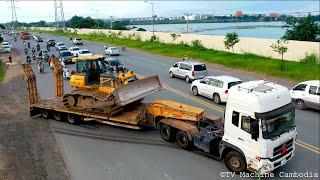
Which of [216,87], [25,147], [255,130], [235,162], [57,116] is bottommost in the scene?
[25,147]

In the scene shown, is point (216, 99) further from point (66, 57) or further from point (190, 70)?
point (66, 57)

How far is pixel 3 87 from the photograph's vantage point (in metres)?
31.9

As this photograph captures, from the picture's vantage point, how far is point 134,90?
18.4 meters

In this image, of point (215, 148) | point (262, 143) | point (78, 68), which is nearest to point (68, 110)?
point (78, 68)

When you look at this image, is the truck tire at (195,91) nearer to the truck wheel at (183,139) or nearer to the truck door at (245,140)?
the truck wheel at (183,139)

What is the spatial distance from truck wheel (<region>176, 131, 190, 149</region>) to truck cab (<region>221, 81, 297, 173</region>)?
94.8 inches

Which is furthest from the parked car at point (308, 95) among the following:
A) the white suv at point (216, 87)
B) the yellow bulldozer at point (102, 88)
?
the yellow bulldozer at point (102, 88)

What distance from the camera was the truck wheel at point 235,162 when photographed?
12.8 meters

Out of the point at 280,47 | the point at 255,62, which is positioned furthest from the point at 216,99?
the point at 280,47

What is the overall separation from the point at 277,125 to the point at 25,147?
1055 centimetres

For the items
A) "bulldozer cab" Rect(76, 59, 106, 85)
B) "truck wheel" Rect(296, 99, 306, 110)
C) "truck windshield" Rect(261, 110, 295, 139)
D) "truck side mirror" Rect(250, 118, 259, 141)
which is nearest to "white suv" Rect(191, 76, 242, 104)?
"truck wheel" Rect(296, 99, 306, 110)

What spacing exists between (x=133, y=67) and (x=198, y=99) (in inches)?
706

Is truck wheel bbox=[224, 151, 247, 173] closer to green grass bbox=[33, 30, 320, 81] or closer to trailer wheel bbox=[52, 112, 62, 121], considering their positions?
trailer wheel bbox=[52, 112, 62, 121]

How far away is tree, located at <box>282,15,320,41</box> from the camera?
49.9 m
